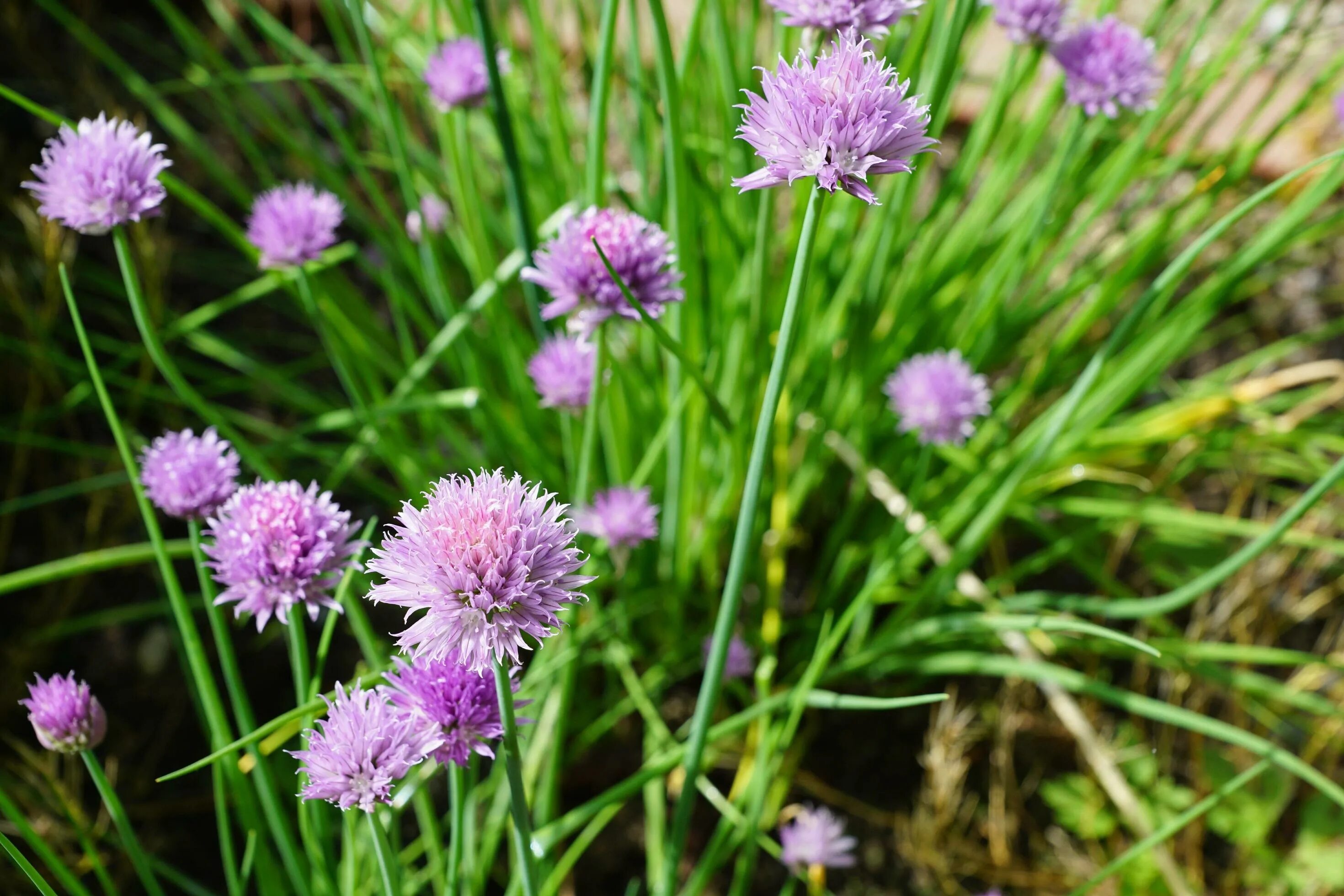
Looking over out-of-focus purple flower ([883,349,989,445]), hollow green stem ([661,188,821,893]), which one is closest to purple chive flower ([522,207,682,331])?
hollow green stem ([661,188,821,893])

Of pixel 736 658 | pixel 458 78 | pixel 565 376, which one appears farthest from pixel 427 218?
pixel 736 658

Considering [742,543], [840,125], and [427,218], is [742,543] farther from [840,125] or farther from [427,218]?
[427,218]

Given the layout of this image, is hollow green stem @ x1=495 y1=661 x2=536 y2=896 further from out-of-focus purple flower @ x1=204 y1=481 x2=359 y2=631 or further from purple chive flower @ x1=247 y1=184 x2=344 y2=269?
purple chive flower @ x1=247 y1=184 x2=344 y2=269

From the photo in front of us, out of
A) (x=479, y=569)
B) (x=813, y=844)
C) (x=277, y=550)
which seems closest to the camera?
(x=479, y=569)

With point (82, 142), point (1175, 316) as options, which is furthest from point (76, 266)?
point (1175, 316)

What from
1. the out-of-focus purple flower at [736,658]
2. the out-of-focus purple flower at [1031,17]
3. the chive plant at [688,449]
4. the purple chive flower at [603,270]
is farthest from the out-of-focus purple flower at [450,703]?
the out-of-focus purple flower at [1031,17]

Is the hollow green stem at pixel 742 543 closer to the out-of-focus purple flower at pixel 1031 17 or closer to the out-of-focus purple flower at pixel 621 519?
the out-of-focus purple flower at pixel 621 519

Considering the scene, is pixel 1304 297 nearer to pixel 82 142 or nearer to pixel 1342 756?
pixel 1342 756
